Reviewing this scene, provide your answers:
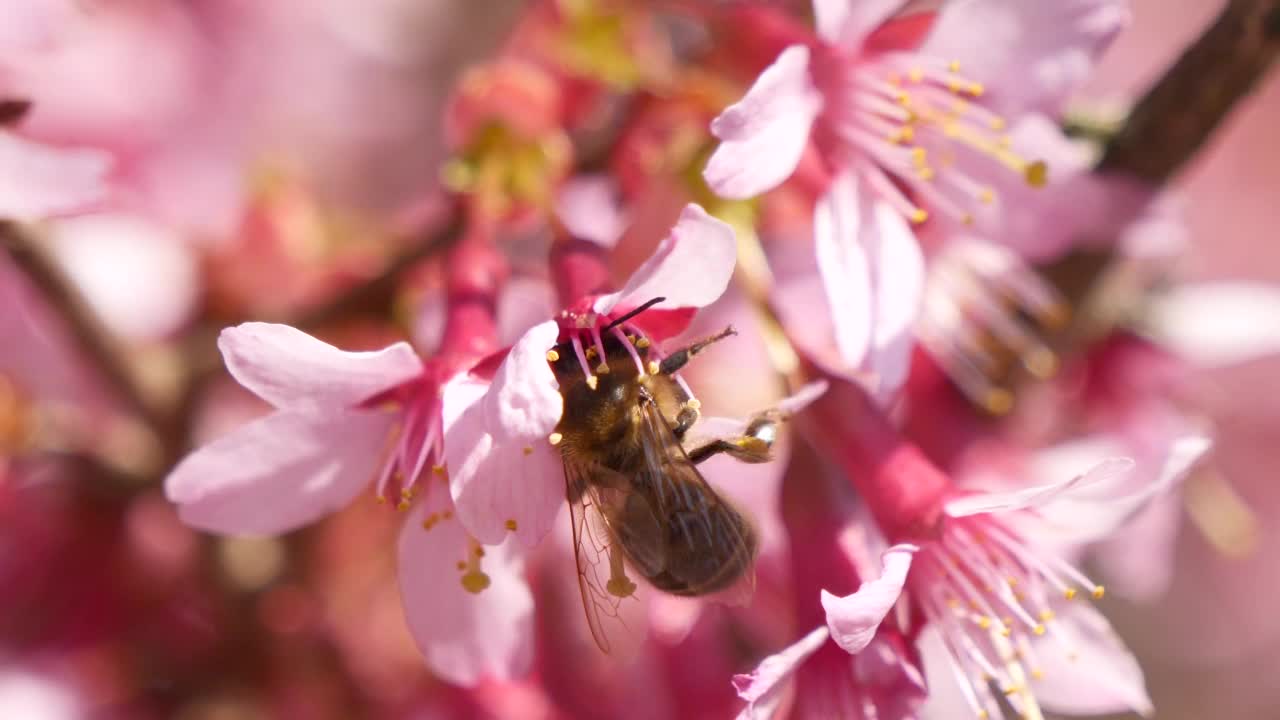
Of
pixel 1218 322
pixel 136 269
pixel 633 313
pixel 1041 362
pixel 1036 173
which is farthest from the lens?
pixel 136 269

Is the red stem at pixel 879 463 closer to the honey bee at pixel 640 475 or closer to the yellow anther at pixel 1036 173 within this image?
the honey bee at pixel 640 475

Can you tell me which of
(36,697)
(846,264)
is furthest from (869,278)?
(36,697)

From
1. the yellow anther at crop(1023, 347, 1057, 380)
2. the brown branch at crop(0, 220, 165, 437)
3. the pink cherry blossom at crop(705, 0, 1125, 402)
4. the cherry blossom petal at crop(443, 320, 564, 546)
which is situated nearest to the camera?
the cherry blossom petal at crop(443, 320, 564, 546)

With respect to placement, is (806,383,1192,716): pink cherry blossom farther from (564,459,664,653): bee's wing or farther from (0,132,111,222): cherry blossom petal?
(0,132,111,222): cherry blossom petal

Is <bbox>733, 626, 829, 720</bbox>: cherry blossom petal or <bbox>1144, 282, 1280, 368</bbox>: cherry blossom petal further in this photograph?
<bbox>1144, 282, 1280, 368</bbox>: cherry blossom petal

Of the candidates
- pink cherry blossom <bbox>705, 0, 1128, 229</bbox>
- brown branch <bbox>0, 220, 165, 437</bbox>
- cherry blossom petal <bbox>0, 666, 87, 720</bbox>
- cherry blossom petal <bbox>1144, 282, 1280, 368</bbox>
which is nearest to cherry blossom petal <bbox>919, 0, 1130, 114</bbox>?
pink cherry blossom <bbox>705, 0, 1128, 229</bbox>

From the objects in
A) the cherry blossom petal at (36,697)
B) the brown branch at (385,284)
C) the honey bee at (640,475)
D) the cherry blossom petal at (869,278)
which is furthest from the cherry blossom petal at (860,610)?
the cherry blossom petal at (36,697)

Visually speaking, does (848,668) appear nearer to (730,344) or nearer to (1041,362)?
(1041,362)
